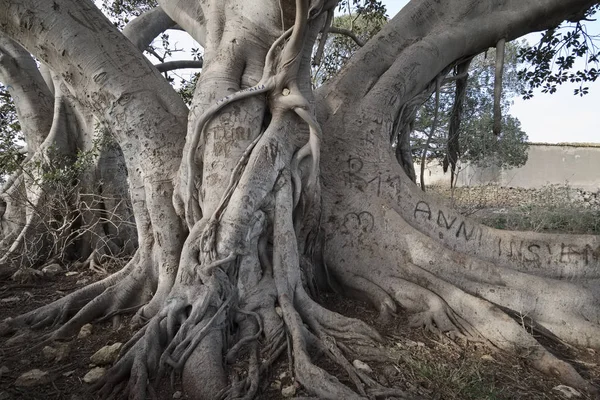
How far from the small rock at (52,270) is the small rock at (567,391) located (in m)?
4.19

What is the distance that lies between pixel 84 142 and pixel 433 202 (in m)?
3.99

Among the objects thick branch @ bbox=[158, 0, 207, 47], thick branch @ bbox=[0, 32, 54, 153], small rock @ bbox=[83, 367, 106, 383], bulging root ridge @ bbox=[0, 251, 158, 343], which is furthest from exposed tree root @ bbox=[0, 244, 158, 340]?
thick branch @ bbox=[0, 32, 54, 153]

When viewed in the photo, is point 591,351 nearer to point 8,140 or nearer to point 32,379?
point 32,379

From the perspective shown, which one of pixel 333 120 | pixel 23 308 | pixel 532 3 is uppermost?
pixel 532 3

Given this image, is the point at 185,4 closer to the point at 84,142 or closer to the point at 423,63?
the point at 84,142

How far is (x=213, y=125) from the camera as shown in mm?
2650

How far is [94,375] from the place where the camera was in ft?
6.21

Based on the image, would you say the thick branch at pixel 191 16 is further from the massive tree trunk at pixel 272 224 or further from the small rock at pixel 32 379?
the small rock at pixel 32 379

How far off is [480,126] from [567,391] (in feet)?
24.3

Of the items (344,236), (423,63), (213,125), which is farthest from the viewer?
(423,63)

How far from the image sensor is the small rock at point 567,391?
6.12ft

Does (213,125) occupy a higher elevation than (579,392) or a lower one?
higher

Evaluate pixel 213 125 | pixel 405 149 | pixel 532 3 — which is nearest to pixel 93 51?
pixel 213 125

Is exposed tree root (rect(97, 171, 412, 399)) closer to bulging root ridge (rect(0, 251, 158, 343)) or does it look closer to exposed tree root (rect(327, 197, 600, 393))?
exposed tree root (rect(327, 197, 600, 393))
